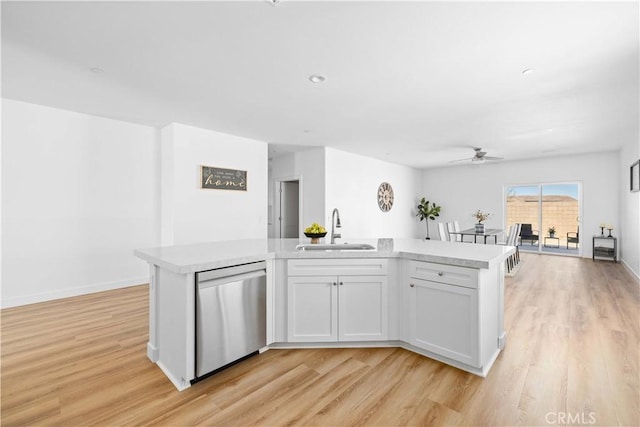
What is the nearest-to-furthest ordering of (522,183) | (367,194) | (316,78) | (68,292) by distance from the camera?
(316,78) → (68,292) → (367,194) → (522,183)

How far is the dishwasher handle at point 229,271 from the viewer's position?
198 centimetres

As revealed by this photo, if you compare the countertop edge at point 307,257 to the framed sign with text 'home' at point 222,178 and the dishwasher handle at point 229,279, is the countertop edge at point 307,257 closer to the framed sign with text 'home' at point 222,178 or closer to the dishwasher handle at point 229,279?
the dishwasher handle at point 229,279

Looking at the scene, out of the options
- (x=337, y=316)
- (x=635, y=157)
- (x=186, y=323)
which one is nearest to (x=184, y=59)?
(x=186, y=323)

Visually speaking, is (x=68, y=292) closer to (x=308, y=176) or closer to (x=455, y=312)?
(x=308, y=176)

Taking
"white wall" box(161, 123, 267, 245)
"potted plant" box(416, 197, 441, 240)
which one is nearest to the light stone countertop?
"white wall" box(161, 123, 267, 245)

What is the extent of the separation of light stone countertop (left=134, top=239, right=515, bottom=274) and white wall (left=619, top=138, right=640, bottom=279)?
14.2 ft

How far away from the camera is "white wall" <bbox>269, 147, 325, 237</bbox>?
625cm

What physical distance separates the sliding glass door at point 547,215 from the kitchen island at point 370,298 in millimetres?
6596

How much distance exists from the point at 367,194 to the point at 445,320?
17.5 ft

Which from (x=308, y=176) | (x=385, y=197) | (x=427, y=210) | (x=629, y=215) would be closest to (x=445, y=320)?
(x=308, y=176)

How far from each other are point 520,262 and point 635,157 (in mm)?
2624

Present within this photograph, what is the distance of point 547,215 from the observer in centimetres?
769

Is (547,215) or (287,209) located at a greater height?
(287,209)

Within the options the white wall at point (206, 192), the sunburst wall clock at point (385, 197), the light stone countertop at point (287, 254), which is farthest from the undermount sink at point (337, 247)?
the sunburst wall clock at point (385, 197)
